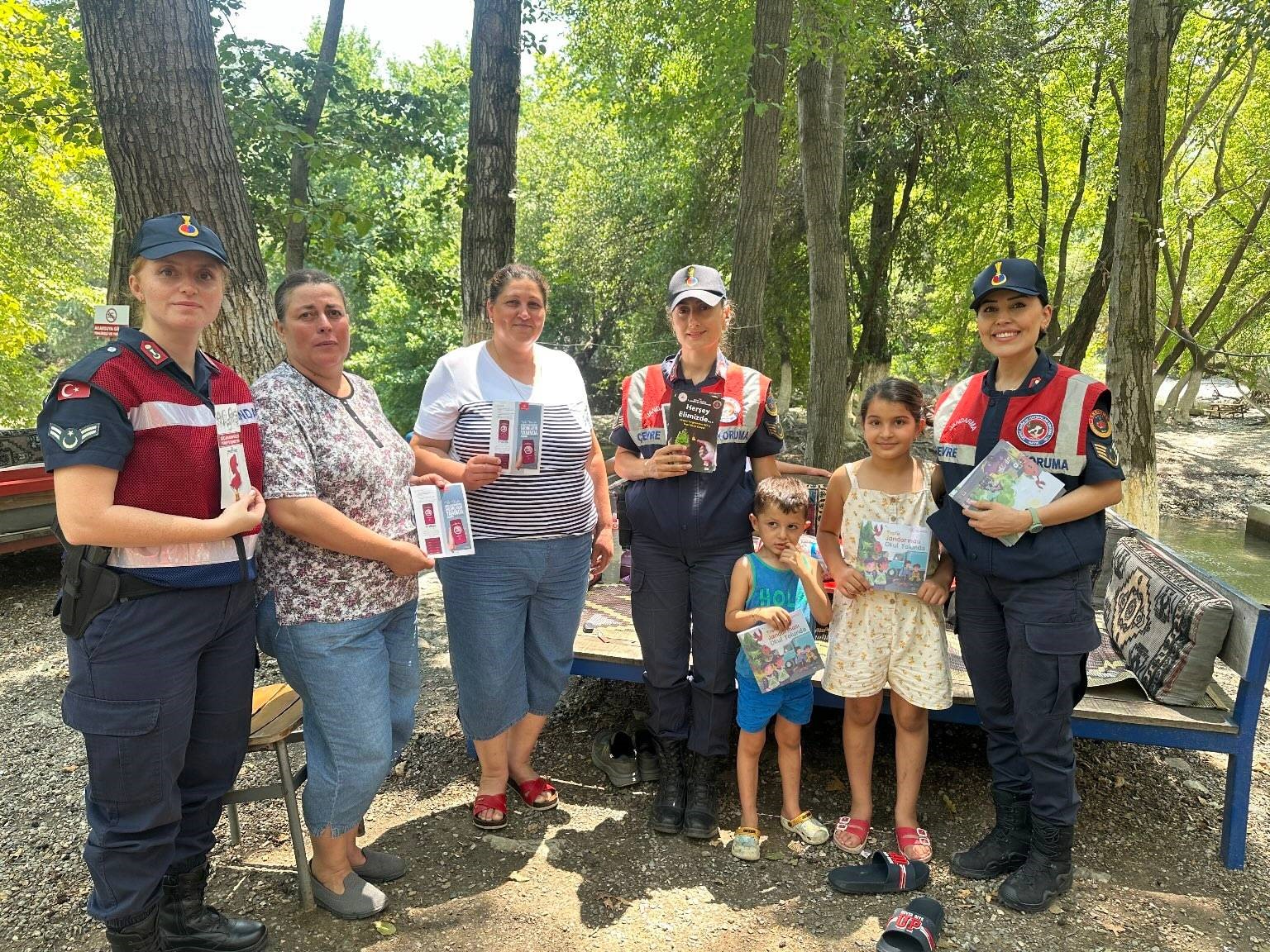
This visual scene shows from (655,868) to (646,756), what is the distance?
788 millimetres

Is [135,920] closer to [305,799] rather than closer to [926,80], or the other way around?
[305,799]

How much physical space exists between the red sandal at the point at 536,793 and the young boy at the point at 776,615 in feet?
2.78

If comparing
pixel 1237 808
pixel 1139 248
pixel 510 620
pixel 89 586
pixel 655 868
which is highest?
pixel 1139 248

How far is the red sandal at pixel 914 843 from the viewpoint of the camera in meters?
3.34

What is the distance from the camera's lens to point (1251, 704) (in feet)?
10.8

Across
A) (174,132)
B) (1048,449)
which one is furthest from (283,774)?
(174,132)

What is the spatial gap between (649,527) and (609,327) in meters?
24.3

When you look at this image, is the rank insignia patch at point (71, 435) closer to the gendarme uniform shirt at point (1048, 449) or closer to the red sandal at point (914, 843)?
the gendarme uniform shirt at point (1048, 449)

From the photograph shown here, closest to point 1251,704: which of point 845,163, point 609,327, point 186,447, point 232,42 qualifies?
point 186,447

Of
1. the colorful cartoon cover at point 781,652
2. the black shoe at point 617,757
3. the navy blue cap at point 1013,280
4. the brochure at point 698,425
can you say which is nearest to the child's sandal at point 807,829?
the colorful cartoon cover at point 781,652

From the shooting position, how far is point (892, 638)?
3391 mm

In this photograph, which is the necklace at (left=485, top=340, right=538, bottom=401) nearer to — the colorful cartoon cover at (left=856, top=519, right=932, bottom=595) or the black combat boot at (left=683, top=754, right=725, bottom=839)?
the colorful cartoon cover at (left=856, top=519, right=932, bottom=595)

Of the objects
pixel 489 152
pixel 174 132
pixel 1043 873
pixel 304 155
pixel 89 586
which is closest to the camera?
pixel 89 586

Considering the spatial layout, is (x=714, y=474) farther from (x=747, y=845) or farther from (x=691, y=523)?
(x=747, y=845)
